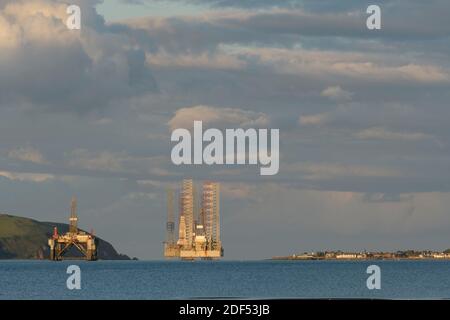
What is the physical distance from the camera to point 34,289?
198 metres
